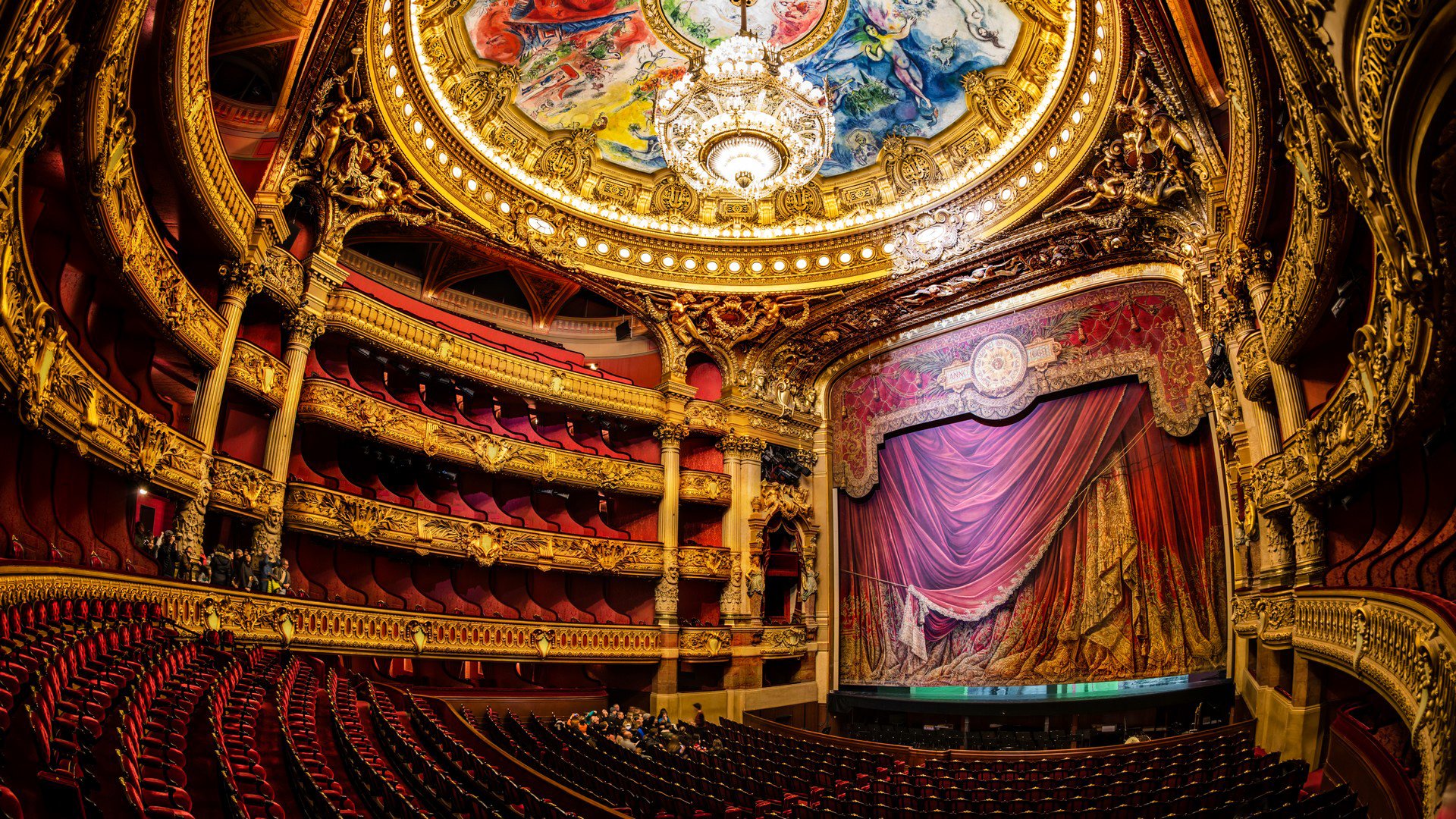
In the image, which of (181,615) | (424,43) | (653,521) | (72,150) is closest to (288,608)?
(181,615)

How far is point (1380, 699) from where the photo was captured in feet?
22.7

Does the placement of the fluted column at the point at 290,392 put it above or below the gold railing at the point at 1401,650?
above

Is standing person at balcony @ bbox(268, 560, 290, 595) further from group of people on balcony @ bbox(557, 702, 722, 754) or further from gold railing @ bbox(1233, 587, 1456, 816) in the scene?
gold railing @ bbox(1233, 587, 1456, 816)

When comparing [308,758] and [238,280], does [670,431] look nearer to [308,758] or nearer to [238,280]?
[238,280]

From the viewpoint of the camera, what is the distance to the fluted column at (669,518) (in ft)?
48.3

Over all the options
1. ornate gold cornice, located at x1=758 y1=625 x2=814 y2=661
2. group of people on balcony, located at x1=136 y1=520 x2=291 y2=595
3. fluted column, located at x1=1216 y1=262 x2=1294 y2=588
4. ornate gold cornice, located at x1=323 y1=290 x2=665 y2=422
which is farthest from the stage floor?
group of people on balcony, located at x1=136 y1=520 x2=291 y2=595

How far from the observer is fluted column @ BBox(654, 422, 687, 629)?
1473cm

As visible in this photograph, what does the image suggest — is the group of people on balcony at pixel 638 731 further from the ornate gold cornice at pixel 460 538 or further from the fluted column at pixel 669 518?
the ornate gold cornice at pixel 460 538

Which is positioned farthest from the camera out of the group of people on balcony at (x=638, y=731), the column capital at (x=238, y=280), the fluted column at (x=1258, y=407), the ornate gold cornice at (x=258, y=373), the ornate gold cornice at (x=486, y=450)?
the ornate gold cornice at (x=486, y=450)

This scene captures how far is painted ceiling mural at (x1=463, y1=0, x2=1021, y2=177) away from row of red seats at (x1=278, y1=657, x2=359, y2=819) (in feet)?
33.5

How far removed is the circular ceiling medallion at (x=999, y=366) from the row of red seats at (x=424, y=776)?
11.4 meters

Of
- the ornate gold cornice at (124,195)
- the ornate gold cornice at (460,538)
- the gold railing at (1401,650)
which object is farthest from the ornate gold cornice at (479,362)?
the gold railing at (1401,650)

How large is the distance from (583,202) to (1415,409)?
42.2 ft

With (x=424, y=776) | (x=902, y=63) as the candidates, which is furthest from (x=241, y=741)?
(x=902, y=63)
